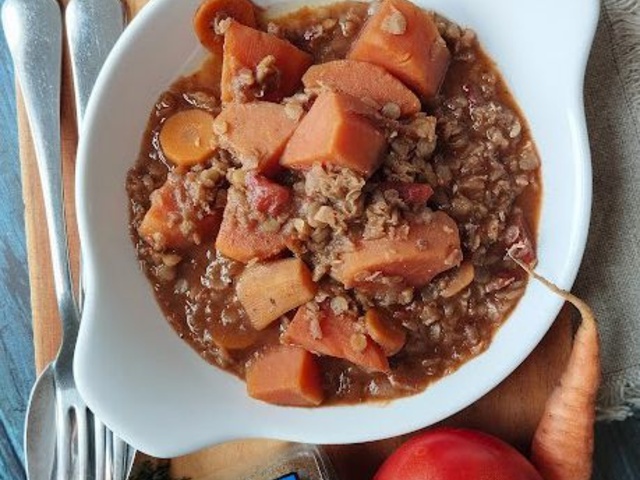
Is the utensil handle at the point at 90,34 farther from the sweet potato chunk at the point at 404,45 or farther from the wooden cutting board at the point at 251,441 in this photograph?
the sweet potato chunk at the point at 404,45

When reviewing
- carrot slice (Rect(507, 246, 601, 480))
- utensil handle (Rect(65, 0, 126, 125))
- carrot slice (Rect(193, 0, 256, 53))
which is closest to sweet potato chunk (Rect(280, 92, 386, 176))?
carrot slice (Rect(193, 0, 256, 53))

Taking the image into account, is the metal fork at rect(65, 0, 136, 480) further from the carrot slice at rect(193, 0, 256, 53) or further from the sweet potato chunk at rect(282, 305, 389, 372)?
the sweet potato chunk at rect(282, 305, 389, 372)

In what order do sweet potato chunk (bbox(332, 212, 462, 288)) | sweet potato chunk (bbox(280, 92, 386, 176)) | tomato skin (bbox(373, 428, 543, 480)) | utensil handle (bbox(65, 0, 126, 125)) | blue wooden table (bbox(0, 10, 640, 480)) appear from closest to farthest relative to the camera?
sweet potato chunk (bbox(280, 92, 386, 176)), sweet potato chunk (bbox(332, 212, 462, 288)), tomato skin (bbox(373, 428, 543, 480)), utensil handle (bbox(65, 0, 126, 125)), blue wooden table (bbox(0, 10, 640, 480))

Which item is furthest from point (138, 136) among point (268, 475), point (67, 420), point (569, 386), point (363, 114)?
point (569, 386)

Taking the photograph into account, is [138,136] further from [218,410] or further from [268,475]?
[268,475]

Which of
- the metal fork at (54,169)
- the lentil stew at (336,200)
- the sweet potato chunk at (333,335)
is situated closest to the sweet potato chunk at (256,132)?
the lentil stew at (336,200)

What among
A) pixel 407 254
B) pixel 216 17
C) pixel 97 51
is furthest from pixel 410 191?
pixel 97 51
